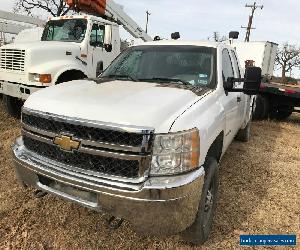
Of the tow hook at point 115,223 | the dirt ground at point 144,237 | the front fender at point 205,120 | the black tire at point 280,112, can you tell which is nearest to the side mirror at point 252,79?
the front fender at point 205,120

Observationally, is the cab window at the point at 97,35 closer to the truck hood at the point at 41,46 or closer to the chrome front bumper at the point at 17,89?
the truck hood at the point at 41,46

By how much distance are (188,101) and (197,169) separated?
64 cm

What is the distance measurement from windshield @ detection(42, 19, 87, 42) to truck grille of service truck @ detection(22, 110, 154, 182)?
5.24m

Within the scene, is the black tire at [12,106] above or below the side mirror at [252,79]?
below

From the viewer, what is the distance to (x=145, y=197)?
8.22 feet

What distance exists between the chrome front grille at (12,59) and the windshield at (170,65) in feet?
9.42

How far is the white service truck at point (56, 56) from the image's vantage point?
6455mm

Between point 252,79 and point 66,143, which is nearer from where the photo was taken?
point 66,143

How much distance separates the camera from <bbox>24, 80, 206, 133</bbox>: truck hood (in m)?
2.60

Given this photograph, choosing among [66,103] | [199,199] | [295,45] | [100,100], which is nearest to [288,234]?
[199,199]

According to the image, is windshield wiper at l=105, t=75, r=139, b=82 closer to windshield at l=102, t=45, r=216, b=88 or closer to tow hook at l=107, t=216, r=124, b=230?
windshield at l=102, t=45, r=216, b=88

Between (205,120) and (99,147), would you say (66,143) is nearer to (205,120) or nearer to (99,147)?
(99,147)

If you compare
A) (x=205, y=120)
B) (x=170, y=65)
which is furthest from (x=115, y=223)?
(x=170, y=65)

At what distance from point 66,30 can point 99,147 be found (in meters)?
6.15
